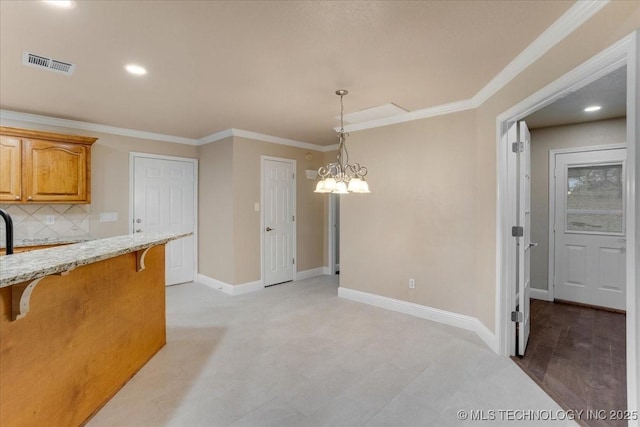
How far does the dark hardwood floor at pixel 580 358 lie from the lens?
6.96ft

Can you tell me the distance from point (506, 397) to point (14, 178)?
516cm

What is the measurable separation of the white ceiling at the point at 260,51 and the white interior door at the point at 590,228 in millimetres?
2268

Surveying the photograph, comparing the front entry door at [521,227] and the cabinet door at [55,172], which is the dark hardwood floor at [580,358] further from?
the cabinet door at [55,172]

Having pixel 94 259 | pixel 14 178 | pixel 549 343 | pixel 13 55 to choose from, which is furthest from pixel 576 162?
pixel 14 178

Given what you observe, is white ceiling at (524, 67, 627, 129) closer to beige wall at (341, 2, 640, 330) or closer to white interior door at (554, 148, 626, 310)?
white interior door at (554, 148, 626, 310)

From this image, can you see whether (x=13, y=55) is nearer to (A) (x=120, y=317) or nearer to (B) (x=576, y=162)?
(A) (x=120, y=317)

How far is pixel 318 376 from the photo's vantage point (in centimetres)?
239

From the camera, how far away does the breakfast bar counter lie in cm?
135

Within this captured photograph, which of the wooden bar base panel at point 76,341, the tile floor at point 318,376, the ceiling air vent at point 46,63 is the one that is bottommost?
the tile floor at point 318,376

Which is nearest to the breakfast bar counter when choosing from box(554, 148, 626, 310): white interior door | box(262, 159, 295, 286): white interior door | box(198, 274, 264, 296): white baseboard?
box(198, 274, 264, 296): white baseboard

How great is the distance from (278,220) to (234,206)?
850 millimetres

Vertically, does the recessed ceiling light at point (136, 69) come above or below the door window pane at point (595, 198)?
above

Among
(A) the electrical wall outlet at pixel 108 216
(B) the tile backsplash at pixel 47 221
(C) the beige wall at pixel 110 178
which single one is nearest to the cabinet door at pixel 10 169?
(B) the tile backsplash at pixel 47 221

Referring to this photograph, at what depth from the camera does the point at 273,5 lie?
1703mm
